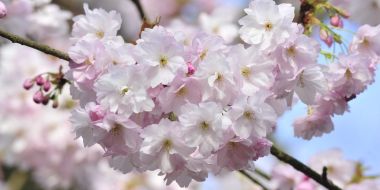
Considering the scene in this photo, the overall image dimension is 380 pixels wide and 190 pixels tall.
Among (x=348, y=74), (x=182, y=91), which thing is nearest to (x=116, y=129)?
(x=182, y=91)

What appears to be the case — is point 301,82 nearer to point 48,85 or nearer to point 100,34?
point 100,34

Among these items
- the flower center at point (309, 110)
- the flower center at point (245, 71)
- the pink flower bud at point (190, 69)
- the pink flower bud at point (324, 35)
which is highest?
the pink flower bud at point (324, 35)

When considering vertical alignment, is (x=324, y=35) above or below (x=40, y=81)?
above

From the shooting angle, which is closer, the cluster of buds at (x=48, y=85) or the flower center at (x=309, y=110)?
the flower center at (x=309, y=110)

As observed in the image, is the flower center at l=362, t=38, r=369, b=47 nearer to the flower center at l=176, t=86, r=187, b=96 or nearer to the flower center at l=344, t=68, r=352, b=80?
the flower center at l=344, t=68, r=352, b=80

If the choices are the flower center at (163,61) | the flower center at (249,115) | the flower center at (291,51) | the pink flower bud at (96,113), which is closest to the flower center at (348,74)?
the flower center at (291,51)

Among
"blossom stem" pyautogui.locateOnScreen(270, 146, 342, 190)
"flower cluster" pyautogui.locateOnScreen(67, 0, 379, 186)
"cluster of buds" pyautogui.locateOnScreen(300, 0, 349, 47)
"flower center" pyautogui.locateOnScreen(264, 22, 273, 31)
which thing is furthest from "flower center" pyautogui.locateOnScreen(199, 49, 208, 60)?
"blossom stem" pyautogui.locateOnScreen(270, 146, 342, 190)

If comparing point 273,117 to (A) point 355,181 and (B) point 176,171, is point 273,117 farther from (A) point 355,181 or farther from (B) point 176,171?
(A) point 355,181

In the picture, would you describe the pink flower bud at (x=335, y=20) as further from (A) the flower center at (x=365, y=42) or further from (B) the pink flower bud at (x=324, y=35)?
(A) the flower center at (x=365, y=42)
